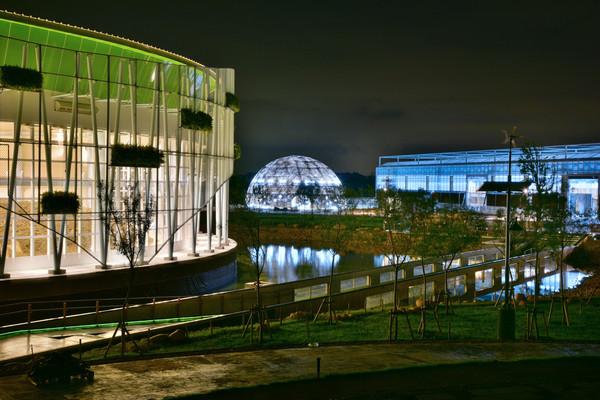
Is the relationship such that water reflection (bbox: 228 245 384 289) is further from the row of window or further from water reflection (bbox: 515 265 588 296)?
water reflection (bbox: 515 265 588 296)

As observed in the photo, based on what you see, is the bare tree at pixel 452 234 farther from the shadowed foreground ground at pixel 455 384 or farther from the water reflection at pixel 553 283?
the shadowed foreground ground at pixel 455 384

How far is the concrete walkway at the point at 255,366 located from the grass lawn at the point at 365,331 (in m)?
A: 1.16

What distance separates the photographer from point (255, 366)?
13.3 meters

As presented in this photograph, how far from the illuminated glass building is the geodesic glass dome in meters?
11.8

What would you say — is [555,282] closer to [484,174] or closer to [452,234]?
[452,234]

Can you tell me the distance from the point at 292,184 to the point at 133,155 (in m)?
71.2

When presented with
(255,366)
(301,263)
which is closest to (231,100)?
(301,263)

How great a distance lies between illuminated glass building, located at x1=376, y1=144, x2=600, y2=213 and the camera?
71.9 m

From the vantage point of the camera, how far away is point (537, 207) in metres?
24.9

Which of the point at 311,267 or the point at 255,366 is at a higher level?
the point at 255,366

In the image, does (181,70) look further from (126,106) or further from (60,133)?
(60,133)

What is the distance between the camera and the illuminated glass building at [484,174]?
71938mm

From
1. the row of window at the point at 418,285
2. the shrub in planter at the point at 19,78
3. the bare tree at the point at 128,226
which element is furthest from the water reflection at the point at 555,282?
the shrub in planter at the point at 19,78

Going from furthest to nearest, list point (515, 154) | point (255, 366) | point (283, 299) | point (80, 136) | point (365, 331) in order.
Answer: point (515, 154)
point (80, 136)
point (283, 299)
point (365, 331)
point (255, 366)
